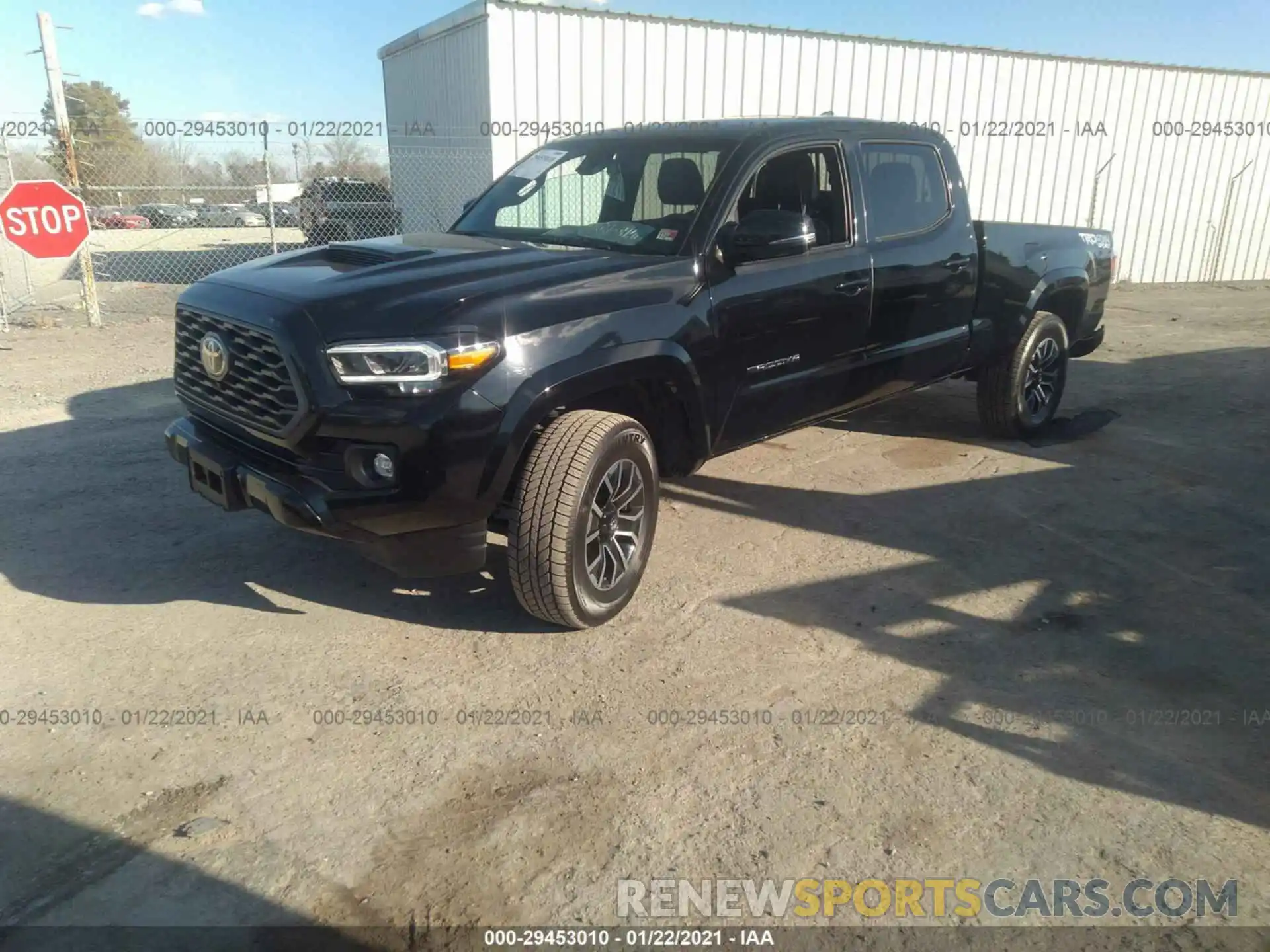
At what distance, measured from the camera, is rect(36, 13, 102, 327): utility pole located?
9.55 meters

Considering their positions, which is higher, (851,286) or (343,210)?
(343,210)

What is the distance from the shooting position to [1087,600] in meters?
4.00

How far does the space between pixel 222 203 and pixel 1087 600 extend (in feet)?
56.0

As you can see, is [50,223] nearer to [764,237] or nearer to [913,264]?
[764,237]

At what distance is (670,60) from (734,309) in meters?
8.76

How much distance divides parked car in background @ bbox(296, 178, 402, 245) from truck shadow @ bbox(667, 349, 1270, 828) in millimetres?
10696

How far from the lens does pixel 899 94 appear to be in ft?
44.7

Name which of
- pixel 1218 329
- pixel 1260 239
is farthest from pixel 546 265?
pixel 1260 239

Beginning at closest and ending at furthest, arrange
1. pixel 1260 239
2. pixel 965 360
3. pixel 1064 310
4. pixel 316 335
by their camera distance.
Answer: pixel 316 335
pixel 965 360
pixel 1064 310
pixel 1260 239

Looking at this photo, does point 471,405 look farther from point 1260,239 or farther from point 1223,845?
point 1260,239

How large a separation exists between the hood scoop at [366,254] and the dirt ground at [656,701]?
1.43 meters

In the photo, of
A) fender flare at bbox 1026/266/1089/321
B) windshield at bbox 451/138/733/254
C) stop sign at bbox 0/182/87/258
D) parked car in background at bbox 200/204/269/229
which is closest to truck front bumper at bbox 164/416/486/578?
windshield at bbox 451/138/733/254

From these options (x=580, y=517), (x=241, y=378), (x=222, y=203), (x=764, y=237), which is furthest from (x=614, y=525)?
(x=222, y=203)

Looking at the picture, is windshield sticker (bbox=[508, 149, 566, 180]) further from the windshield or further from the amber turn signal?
the amber turn signal
